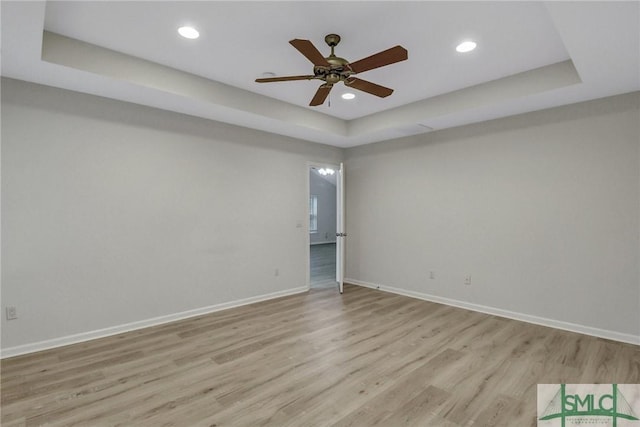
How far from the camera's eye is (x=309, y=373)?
2.70m

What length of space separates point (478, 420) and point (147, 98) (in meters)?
4.14

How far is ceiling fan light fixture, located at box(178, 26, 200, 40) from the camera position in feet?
8.54

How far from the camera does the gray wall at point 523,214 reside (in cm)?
341

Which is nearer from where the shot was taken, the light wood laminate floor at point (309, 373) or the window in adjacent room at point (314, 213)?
the light wood laminate floor at point (309, 373)

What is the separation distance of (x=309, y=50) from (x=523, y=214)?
3.34 metres

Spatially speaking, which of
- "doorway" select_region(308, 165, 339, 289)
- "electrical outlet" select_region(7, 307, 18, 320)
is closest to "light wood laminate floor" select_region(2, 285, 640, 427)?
"electrical outlet" select_region(7, 307, 18, 320)

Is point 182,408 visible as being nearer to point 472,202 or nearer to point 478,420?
point 478,420

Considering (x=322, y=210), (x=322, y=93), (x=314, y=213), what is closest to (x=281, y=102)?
(x=322, y=93)

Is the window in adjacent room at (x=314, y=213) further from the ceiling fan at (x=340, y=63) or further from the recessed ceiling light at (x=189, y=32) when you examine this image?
the recessed ceiling light at (x=189, y=32)

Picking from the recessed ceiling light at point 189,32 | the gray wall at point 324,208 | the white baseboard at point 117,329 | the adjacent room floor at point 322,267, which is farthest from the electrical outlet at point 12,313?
the gray wall at point 324,208

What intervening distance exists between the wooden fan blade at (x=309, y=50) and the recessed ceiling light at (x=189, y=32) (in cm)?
101

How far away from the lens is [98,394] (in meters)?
2.39

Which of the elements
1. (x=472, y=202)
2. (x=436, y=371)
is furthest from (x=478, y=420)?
(x=472, y=202)

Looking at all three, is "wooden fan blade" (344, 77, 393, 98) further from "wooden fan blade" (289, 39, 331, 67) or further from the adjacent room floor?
the adjacent room floor
